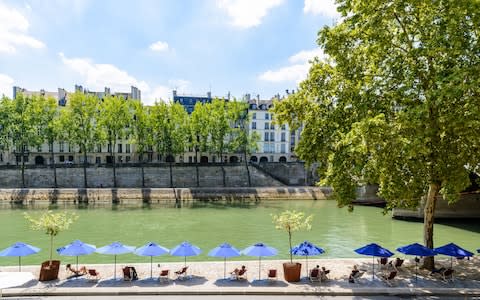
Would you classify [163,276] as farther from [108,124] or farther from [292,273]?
[108,124]

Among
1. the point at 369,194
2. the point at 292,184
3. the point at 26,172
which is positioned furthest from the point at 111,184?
the point at 369,194

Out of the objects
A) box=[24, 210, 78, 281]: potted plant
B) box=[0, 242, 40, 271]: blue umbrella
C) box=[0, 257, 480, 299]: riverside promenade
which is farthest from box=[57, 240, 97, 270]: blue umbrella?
box=[0, 242, 40, 271]: blue umbrella

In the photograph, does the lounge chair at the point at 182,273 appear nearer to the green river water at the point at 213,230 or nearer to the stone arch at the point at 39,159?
the green river water at the point at 213,230

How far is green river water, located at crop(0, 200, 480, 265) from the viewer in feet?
92.5

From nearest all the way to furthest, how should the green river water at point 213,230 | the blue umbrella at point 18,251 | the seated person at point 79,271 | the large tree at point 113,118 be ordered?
1. the blue umbrella at point 18,251
2. the seated person at point 79,271
3. the green river water at point 213,230
4. the large tree at point 113,118

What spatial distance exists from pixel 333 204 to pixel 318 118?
35.8 meters

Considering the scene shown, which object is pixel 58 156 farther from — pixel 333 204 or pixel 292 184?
pixel 333 204

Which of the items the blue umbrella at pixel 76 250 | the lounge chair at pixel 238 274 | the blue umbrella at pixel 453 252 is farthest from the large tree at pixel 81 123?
the blue umbrella at pixel 453 252

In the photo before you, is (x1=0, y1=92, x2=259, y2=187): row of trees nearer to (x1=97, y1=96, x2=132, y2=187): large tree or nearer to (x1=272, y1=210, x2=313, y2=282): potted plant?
(x1=97, y1=96, x2=132, y2=187): large tree

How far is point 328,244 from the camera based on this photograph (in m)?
28.9

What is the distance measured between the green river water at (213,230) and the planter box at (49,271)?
215 inches

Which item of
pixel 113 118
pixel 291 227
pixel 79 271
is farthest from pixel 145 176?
pixel 291 227

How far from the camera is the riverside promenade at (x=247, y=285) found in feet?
51.9

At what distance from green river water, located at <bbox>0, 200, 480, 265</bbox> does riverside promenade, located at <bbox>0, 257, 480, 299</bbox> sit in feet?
18.4
